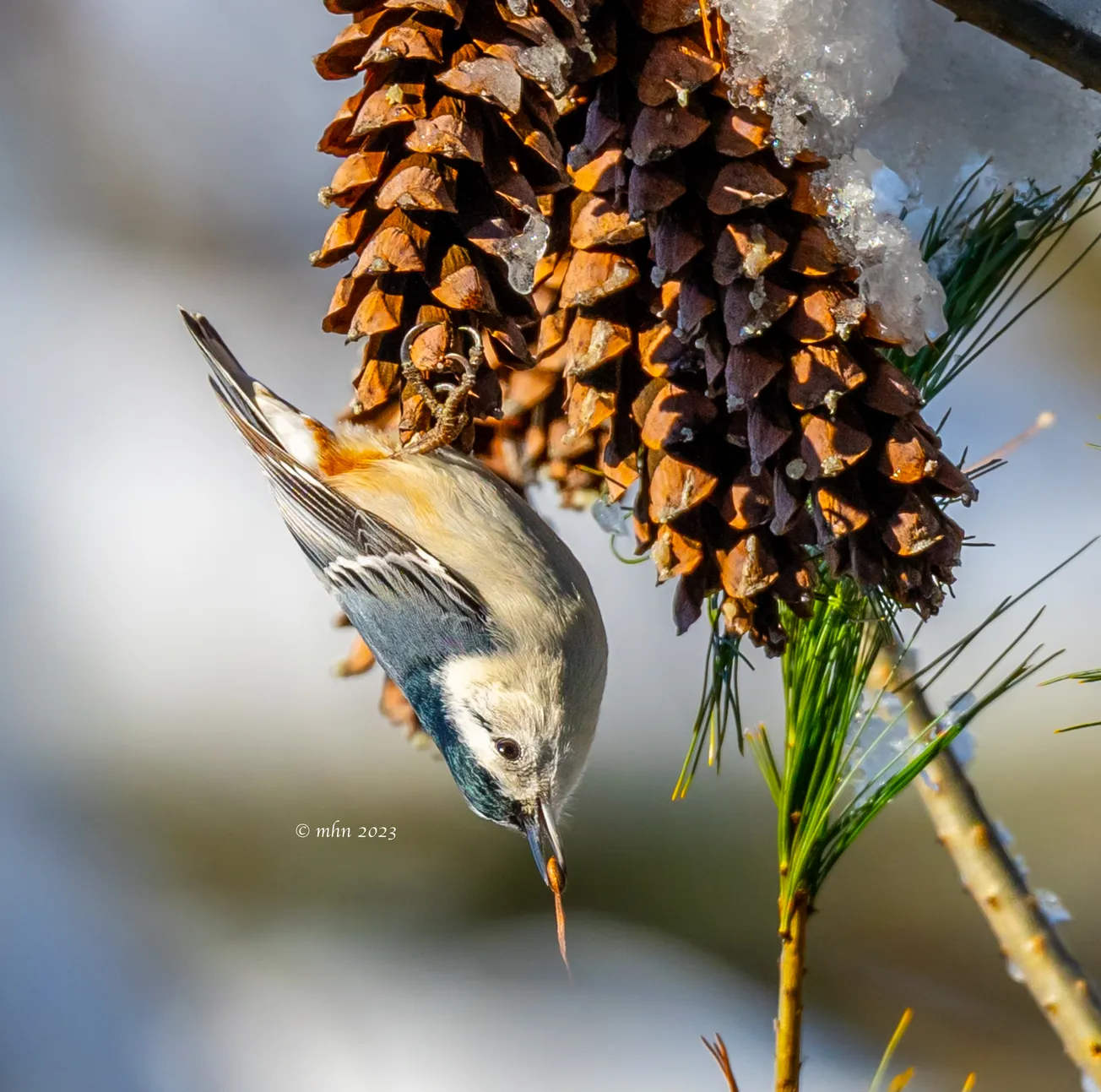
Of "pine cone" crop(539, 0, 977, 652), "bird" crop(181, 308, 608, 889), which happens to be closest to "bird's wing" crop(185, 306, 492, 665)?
"bird" crop(181, 308, 608, 889)

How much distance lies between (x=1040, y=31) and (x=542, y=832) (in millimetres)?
535

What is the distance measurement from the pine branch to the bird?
34 cm

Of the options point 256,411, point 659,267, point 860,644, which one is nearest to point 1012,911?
point 860,644

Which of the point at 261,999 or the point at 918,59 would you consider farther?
the point at 261,999

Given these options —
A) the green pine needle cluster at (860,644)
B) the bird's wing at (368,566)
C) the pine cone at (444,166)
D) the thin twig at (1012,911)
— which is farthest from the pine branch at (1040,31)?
the bird's wing at (368,566)

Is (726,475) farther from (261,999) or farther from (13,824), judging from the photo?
(13,824)

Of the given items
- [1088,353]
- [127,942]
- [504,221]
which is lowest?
[127,942]

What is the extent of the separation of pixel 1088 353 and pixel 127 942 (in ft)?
5.57

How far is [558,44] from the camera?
42 cm

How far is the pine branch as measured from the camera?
0.46 meters

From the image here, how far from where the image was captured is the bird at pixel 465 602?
0.66m

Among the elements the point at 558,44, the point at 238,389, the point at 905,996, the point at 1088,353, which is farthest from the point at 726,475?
the point at 905,996

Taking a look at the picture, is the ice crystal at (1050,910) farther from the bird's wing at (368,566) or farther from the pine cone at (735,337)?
the bird's wing at (368,566)

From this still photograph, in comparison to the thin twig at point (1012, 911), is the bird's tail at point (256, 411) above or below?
above
